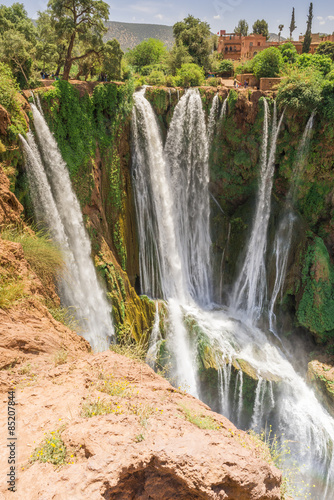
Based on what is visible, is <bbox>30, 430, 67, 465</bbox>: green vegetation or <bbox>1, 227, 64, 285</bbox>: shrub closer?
<bbox>30, 430, 67, 465</bbox>: green vegetation

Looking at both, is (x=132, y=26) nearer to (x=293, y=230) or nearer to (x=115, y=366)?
(x=293, y=230)

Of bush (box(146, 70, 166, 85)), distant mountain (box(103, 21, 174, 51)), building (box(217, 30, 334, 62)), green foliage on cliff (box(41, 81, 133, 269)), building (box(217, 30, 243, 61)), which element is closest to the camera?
green foliage on cliff (box(41, 81, 133, 269))

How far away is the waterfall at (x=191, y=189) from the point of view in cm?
1517

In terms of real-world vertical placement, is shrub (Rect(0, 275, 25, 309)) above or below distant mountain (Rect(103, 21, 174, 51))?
below

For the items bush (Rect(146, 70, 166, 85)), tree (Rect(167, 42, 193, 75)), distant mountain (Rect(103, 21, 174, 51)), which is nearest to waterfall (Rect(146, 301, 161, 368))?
bush (Rect(146, 70, 166, 85))

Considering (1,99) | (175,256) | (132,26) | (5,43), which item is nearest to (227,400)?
(175,256)

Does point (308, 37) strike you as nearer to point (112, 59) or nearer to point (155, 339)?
point (112, 59)

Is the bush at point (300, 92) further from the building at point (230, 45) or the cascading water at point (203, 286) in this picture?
the building at point (230, 45)

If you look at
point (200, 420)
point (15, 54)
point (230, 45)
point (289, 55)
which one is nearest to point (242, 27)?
point (230, 45)

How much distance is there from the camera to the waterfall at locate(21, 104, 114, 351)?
9148 millimetres

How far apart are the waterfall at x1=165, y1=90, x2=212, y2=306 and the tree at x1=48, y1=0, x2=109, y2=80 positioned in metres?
4.43

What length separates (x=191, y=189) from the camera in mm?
16297

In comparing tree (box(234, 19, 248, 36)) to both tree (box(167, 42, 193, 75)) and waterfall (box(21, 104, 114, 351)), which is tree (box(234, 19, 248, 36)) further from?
waterfall (box(21, 104, 114, 351))

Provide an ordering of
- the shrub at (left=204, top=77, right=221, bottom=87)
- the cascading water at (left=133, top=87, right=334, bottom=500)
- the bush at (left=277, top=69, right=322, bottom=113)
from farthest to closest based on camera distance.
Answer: the shrub at (left=204, top=77, right=221, bottom=87)
the bush at (left=277, top=69, right=322, bottom=113)
the cascading water at (left=133, top=87, right=334, bottom=500)
